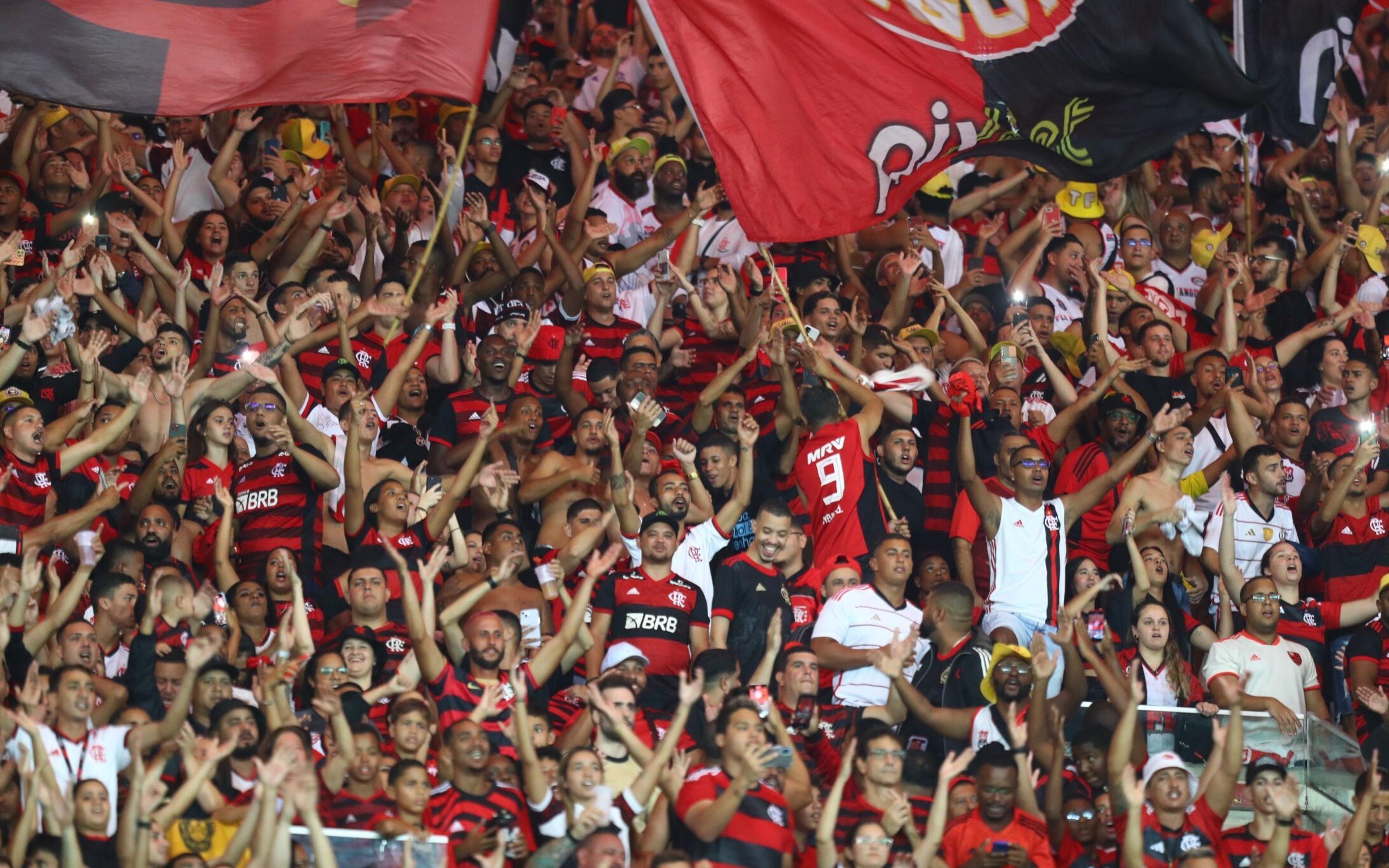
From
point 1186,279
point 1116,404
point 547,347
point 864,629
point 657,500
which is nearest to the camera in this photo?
point 864,629

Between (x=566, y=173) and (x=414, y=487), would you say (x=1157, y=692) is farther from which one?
(x=566, y=173)

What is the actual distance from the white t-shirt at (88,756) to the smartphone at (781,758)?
257 centimetres

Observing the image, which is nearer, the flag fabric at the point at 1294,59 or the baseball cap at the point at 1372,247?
the flag fabric at the point at 1294,59

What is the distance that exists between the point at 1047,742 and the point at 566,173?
568cm

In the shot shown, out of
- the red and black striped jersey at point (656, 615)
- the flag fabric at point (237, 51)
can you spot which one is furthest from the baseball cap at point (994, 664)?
the flag fabric at point (237, 51)

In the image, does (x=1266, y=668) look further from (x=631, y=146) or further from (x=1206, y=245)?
(x=631, y=146)

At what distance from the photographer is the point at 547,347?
532 inches

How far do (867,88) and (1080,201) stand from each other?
207 inches

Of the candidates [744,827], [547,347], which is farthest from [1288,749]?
[547,347]

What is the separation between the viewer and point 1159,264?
15.3 meters

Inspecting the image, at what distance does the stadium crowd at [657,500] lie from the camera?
10.0 meters

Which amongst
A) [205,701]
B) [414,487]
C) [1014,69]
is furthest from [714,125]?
[205,701]

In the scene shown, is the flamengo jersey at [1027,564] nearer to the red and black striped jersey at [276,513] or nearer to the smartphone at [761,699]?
the smartphone at [761,699]

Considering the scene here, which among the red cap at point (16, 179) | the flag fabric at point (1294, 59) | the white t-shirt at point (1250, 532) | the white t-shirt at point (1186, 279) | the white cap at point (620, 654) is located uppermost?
the flag fabric at point (1294, 59)
